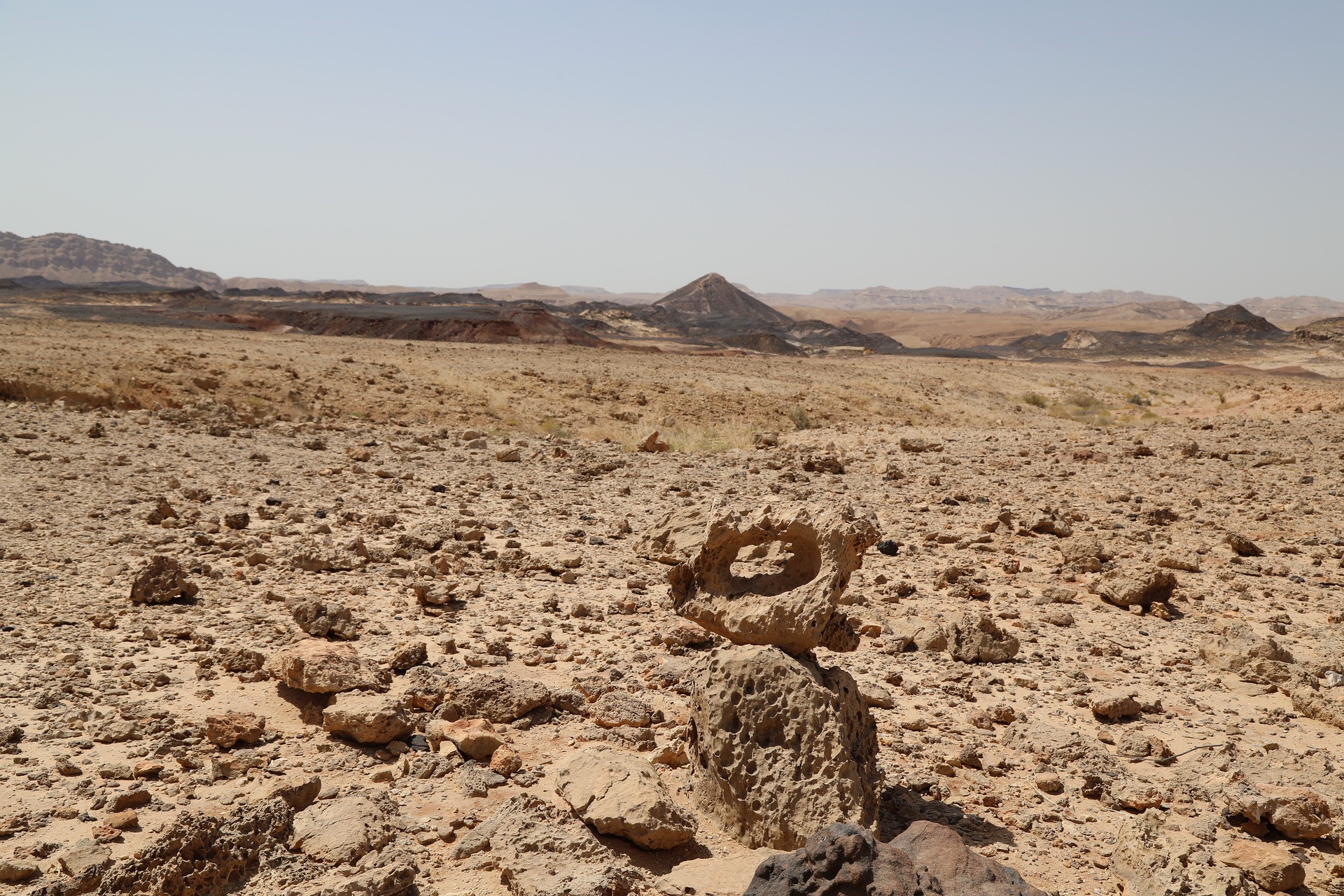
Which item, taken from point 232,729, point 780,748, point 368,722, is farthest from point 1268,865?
point 232,729

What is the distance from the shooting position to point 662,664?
5.10 m

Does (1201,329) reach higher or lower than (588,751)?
higher

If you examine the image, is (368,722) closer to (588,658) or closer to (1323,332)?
(588,658)

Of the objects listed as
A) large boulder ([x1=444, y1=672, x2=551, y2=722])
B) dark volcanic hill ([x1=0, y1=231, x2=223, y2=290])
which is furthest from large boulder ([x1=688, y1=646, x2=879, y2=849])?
dark volcanic hill ([x1=0, y1=231, x2=223, y2=290])

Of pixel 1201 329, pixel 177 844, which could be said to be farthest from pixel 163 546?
pixel 1201 329

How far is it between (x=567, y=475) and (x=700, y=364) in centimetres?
1623

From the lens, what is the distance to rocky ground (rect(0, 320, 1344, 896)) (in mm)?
3289

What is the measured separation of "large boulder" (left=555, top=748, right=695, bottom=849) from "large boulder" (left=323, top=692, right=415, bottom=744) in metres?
0.89

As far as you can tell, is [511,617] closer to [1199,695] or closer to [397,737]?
[397,737]

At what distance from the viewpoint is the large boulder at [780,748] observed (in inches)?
128

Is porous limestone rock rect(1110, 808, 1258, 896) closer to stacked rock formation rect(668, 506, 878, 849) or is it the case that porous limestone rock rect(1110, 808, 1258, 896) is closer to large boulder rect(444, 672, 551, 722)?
stacked rock formation rect(668, 506, 878, 849)

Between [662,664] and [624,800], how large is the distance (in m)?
1.74

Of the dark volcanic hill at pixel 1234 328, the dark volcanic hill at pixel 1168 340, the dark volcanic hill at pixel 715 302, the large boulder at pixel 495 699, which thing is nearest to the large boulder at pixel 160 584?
the large boulder at pixel 495 699

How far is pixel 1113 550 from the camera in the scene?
721cm
